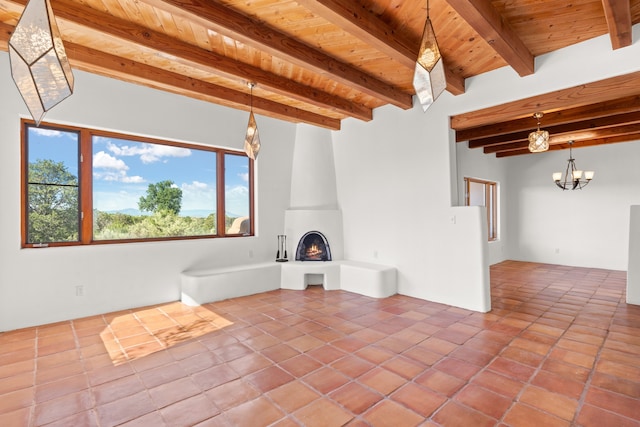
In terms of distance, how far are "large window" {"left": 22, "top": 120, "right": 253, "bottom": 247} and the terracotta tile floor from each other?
Answer: 1116mm

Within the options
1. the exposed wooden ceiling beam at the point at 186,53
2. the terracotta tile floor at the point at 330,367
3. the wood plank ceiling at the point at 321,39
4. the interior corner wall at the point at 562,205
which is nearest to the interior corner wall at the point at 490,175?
the interior corner wall at the point at 562,205

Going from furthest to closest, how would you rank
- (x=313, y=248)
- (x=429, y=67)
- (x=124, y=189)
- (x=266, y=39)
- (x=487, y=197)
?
(x=487, y=197) < (x=313, y=248) < (x=124, y=189) < (x=266, y=39) < (x=429, y=67)

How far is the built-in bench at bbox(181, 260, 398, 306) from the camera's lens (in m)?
4.35

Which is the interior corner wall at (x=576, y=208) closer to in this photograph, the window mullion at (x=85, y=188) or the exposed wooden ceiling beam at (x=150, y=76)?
the exposed wooden ceiling beam at (x=150, y=76)

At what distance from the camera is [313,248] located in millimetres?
5523

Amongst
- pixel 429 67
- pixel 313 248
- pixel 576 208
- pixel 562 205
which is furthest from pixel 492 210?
pixel 429 67

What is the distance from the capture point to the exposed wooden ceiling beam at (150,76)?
3041 mm

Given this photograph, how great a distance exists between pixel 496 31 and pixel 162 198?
14.4 feet

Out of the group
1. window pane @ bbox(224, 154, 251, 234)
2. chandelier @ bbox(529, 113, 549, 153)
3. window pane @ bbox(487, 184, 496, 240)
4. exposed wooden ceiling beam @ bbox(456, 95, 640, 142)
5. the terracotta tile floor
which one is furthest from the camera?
window pane @ bbox(487, 184, 496, 240)

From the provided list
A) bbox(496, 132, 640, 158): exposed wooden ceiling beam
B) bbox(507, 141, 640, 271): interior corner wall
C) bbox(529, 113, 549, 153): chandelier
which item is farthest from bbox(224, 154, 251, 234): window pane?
bbox(507, 141, 640, 271): interior corner wall

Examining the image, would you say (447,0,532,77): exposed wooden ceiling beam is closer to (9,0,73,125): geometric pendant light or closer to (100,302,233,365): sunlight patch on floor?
(9,0,73,125): geometric pendant light

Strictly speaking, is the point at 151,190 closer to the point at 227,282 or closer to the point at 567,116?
the point at 227,282

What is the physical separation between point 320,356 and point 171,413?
48.3 inches

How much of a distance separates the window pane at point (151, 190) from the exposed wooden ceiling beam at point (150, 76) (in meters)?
0.91
